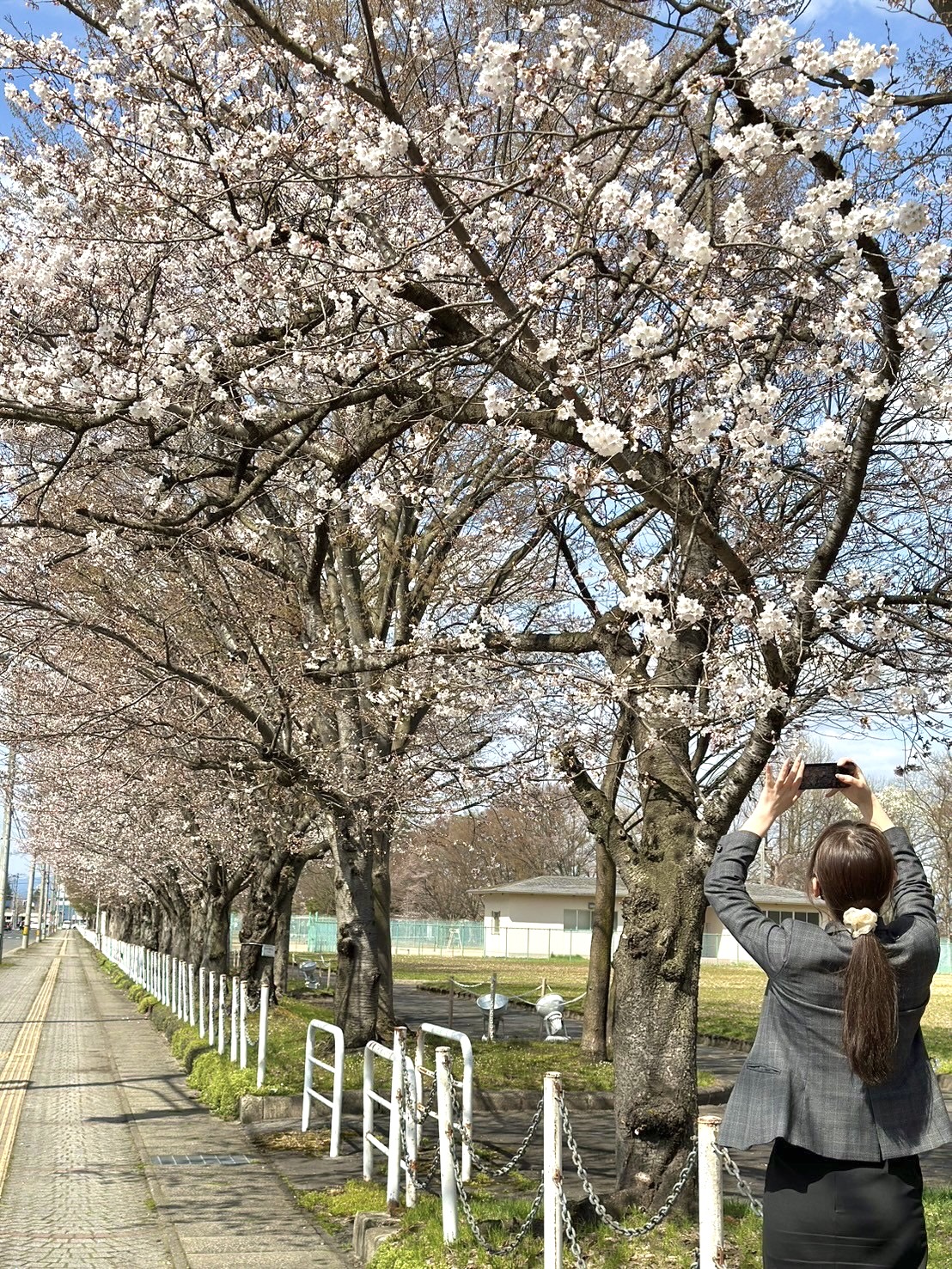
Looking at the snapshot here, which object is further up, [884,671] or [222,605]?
[222,605]

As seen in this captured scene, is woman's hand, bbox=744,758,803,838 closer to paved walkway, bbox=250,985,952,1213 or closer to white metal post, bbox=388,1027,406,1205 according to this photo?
white metal post, bbox=388,1027,406,1205

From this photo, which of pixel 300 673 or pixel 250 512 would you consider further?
pixel 250 512

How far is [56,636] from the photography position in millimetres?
14477

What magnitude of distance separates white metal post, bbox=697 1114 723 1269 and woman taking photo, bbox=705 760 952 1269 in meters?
0.64

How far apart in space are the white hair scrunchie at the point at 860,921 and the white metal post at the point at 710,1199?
106 cm

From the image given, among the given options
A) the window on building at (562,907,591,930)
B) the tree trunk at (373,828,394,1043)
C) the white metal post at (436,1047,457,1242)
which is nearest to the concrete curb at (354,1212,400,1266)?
the white metal post at (436,1047,457,1242)

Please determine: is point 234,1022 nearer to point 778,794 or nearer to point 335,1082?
point 335,1082

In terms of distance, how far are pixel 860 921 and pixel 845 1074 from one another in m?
0.38

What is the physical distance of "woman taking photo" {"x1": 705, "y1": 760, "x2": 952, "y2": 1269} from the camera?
9.66 ft

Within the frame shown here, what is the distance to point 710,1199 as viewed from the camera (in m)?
3.83

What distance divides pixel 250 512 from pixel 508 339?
25.4ft

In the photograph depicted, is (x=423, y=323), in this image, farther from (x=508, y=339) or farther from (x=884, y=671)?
(x=884, y=671)

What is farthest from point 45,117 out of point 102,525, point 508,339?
point 508,339

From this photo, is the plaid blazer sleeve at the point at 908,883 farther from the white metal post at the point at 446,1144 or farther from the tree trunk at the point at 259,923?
the tree trunk at the point at 259,923
